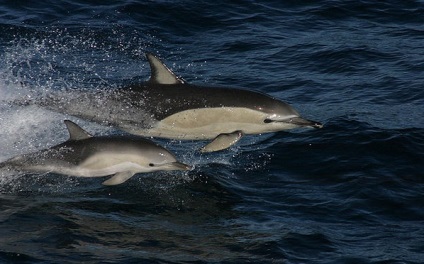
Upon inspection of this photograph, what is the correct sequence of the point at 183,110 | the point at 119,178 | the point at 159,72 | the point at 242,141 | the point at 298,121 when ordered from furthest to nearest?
the point at 242,141
the point at 298,121
the point at 183,110
the point at 159,72
the point at 119,178

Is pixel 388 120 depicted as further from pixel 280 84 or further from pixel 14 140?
pixel 14 140

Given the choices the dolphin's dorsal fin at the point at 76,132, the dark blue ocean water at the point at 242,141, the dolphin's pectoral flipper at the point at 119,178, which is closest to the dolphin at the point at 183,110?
the dark blue ocean water at the point at 242,141

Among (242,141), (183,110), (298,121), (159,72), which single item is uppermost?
(159,72)

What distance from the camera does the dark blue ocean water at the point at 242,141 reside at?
35.9ft

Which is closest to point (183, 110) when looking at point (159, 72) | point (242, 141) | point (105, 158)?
point (159, 72)

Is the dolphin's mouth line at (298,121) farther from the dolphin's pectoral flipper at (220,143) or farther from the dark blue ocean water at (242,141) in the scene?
the dark blue ocean water at (242,141)

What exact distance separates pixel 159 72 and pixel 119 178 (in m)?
1.53

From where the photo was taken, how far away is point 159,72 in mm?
12664

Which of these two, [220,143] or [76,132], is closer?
[76,132]

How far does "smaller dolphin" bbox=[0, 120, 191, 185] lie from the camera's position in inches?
471

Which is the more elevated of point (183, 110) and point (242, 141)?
point (183, 110)

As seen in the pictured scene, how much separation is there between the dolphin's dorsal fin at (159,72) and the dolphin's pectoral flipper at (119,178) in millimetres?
1387

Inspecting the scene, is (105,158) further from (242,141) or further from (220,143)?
(242,141)

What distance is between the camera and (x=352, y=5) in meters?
22.1
